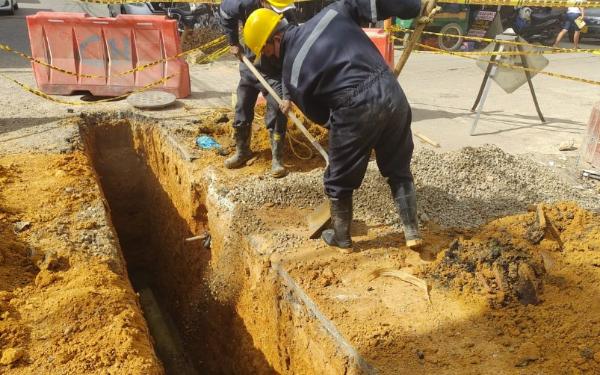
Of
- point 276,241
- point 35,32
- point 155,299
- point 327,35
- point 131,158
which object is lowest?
→ point 155,299

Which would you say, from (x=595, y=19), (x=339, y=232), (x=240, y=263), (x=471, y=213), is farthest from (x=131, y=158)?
(x=595, y=19)

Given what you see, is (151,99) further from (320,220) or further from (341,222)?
(341,222)

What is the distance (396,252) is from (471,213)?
1104mm

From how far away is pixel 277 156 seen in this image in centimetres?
538

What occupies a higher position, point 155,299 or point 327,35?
point 327,35

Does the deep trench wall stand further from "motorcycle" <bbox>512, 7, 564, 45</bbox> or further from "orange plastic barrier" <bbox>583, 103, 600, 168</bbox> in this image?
"motorcycle" <bbox>512, 7, 564, 45</bbox>

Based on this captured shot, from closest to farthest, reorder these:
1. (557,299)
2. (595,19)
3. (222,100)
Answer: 1. (557,299)
2. (222,100)
3. (595,19)

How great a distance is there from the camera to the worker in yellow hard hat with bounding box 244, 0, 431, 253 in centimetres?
338

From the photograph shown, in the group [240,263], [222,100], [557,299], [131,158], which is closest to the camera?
[557,299]

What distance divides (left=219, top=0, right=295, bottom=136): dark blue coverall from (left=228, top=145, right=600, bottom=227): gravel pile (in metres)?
0.67

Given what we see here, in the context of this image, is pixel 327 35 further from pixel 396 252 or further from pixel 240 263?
pixel 240 263

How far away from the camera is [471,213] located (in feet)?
15.4

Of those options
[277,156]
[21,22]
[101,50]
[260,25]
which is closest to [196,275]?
[277,156]

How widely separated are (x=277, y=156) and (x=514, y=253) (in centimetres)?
267
